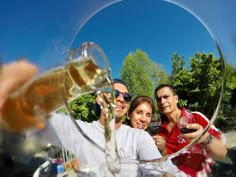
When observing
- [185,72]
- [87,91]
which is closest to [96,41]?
[87,91]

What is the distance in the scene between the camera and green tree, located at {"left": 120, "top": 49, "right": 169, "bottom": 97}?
0.90 m

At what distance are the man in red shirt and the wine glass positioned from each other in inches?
0.5

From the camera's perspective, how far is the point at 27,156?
0.60 m

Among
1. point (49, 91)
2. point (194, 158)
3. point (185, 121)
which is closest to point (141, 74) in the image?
point (185, 121)

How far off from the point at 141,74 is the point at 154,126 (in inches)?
5.9

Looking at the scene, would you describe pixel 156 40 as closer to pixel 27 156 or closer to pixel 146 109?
pixel 146 109

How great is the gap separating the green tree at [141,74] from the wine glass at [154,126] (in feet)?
0.20

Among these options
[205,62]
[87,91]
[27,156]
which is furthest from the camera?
[205,62]

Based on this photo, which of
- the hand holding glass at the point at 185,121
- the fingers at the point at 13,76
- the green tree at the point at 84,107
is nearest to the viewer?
the fingers at the point at 13,76

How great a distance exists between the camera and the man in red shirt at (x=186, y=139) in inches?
29.8

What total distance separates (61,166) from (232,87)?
1.32ft

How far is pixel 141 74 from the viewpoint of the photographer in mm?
970

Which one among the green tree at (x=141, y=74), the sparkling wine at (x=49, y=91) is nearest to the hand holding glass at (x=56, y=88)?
the sparkling wine at (x=49, y=91)

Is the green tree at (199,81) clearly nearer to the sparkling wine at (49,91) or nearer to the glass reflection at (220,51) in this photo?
the glass reflection at (220,51)
